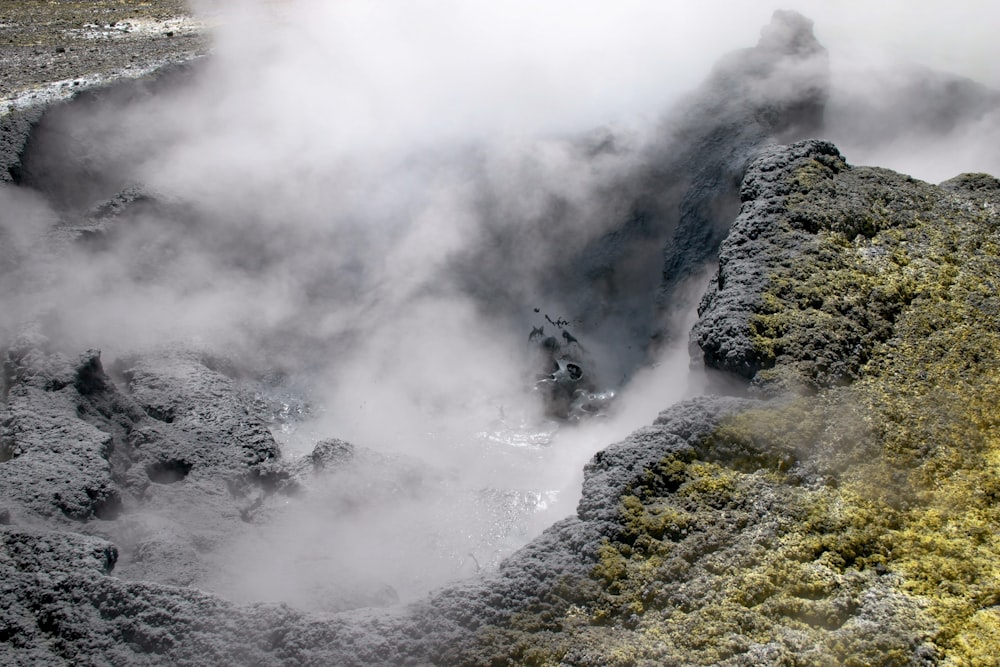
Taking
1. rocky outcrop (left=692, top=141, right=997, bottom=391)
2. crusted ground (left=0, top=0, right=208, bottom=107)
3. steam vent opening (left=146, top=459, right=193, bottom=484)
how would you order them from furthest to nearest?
crusted ground (left=0, top=0, right=208, bottom=107)
steam vent opening (left=146, top=459, right=193, bottom=484)
rocky outcrop (left=692, top=141, right=997, bottom=391)

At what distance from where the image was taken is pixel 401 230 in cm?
899

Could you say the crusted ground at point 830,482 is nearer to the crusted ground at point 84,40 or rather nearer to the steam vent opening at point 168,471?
the steam vent opening at point 168,471

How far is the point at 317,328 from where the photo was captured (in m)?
8.39

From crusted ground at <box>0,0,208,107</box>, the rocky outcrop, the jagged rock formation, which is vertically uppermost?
crusted ground at <box>0,0,208,107</box>

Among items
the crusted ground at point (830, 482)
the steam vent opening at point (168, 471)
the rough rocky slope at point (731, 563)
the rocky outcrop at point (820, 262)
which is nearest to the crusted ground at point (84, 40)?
the steam vent opening at point (168, 471)

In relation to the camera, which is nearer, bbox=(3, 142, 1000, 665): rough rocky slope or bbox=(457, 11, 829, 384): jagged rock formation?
bbox=(3, 142, 1000, 665): rough rocky slope

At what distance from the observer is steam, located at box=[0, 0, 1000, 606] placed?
7098mm

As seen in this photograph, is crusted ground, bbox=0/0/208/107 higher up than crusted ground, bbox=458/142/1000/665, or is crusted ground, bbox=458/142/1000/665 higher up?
crusted ground, bbox=0/0/208/107

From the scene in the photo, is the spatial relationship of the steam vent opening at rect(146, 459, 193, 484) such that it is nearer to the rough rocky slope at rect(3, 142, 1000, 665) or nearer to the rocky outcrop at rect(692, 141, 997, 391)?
Result: the rough rocky slope at rect(3, 142, 1000, 665)

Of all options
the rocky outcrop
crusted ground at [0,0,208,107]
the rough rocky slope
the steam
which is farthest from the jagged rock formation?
crusted ground at [0,0,208,107]

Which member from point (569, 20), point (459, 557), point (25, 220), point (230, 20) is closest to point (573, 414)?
point (459, 557)

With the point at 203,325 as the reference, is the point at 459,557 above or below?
below

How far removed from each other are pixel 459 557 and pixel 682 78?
21.2 feet

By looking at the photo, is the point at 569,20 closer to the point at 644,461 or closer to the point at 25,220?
the point at 25,220
